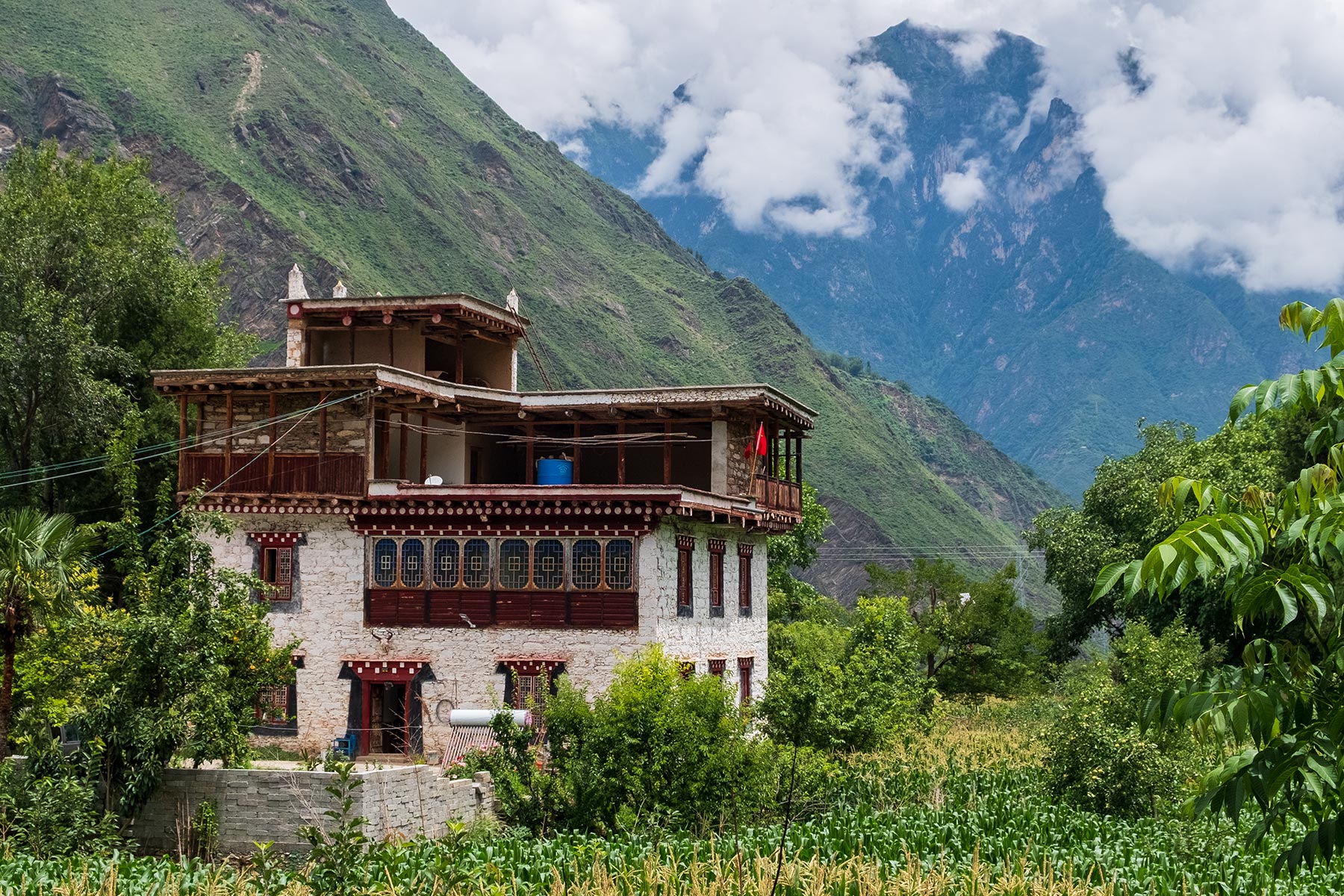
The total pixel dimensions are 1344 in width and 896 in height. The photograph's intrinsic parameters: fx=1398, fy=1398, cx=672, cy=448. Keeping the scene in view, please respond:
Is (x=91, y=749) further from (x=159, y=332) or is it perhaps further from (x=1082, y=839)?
(x=159, y=332)

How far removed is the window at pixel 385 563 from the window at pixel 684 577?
22.8ft

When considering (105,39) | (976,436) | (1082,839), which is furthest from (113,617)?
(976,436)

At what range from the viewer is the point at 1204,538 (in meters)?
6.51

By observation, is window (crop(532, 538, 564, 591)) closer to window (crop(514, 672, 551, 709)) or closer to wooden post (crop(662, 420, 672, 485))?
window (crop(514, 672, 551, 709))

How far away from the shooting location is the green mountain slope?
345ft

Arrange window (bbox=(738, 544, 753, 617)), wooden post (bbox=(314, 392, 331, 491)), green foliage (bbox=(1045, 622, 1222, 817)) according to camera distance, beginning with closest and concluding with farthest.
Answer: green foliage (bbox=(1045, 622, 1222, 817)), wooden post (bbox=(314, 392, 331, 491)), window (bbox=(738, 544, 753, 617))

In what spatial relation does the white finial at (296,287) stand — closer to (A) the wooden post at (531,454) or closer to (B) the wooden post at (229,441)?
(B) the wooden post at (229,441)

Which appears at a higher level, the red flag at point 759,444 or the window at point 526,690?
the red flag at point 759,444

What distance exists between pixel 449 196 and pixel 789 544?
96220 millimetres

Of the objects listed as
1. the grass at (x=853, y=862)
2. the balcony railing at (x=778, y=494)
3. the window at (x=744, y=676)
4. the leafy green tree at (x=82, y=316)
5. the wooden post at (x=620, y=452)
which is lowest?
the grass at (x=853, y=862)

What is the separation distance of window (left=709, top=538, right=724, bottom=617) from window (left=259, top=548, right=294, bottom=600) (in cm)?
1072

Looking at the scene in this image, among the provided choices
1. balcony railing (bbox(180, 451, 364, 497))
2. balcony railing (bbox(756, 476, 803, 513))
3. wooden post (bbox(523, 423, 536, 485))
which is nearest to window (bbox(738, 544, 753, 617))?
balcony railing (bbox(756, 476, 803, 513))

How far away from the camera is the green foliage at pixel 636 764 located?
81.9ft

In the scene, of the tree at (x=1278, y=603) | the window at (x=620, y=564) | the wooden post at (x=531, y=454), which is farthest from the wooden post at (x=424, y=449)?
the tree at (x=1278, y=603)
